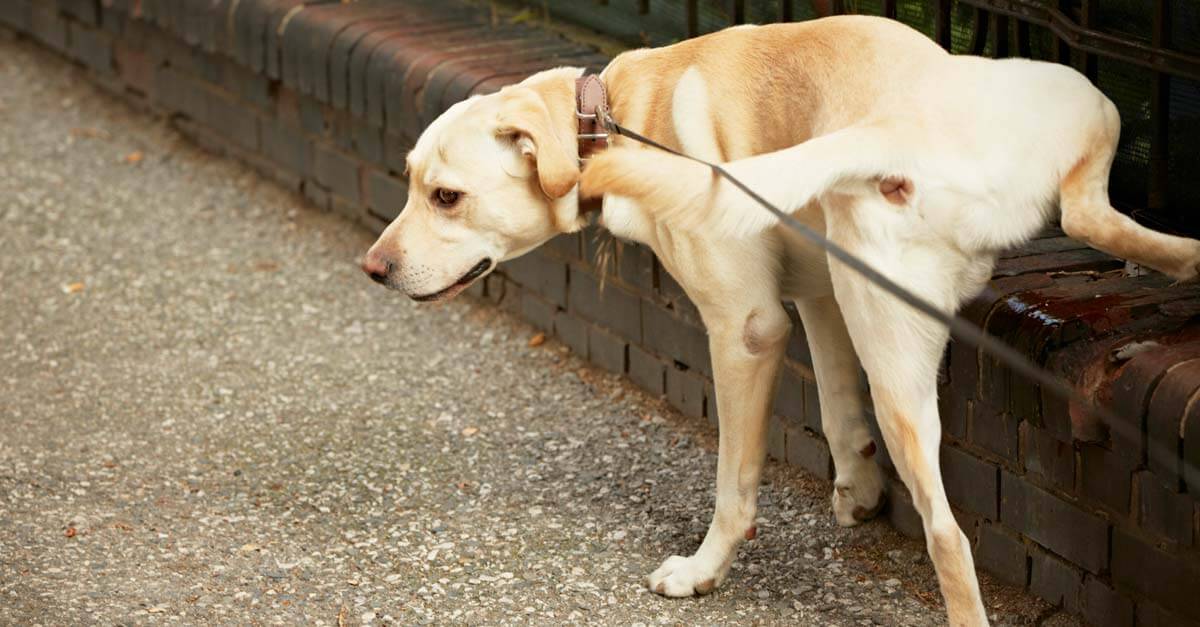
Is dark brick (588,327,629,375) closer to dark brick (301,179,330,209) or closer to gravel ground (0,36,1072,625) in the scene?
gravel ground (0,36,1072,625)

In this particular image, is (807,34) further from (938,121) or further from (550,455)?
(550,455)

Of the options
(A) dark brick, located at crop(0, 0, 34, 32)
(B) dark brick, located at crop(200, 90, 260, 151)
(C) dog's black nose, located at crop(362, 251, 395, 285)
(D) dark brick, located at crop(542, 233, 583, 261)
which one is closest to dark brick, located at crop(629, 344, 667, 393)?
(D) dark brick, located at crop(542, 233, 583, 261)

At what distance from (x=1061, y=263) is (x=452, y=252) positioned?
4.75 ft

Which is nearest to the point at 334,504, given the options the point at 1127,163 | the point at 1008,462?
the point at 1008,462

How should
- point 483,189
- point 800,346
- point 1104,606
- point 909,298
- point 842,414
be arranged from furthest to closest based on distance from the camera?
point 800,346
point 842,414
point 483,189
point 1104,606
point 909,298

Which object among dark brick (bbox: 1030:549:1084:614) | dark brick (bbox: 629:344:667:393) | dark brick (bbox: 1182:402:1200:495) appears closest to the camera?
dark brick (bbox: 1182:402:1200:495)

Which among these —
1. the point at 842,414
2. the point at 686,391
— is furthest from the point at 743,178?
the point at 686,391

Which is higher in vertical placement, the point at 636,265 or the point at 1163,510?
the point at 1163,510

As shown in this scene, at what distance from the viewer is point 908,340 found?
3.18 metres

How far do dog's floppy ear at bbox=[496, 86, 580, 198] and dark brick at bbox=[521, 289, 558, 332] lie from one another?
5.92 feet

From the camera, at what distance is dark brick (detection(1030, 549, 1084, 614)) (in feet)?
11.7

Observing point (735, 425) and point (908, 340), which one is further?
point (735, 425)

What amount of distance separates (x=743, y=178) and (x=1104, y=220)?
704 millimetres

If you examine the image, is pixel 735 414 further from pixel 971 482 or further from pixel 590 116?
pixel 590 116
